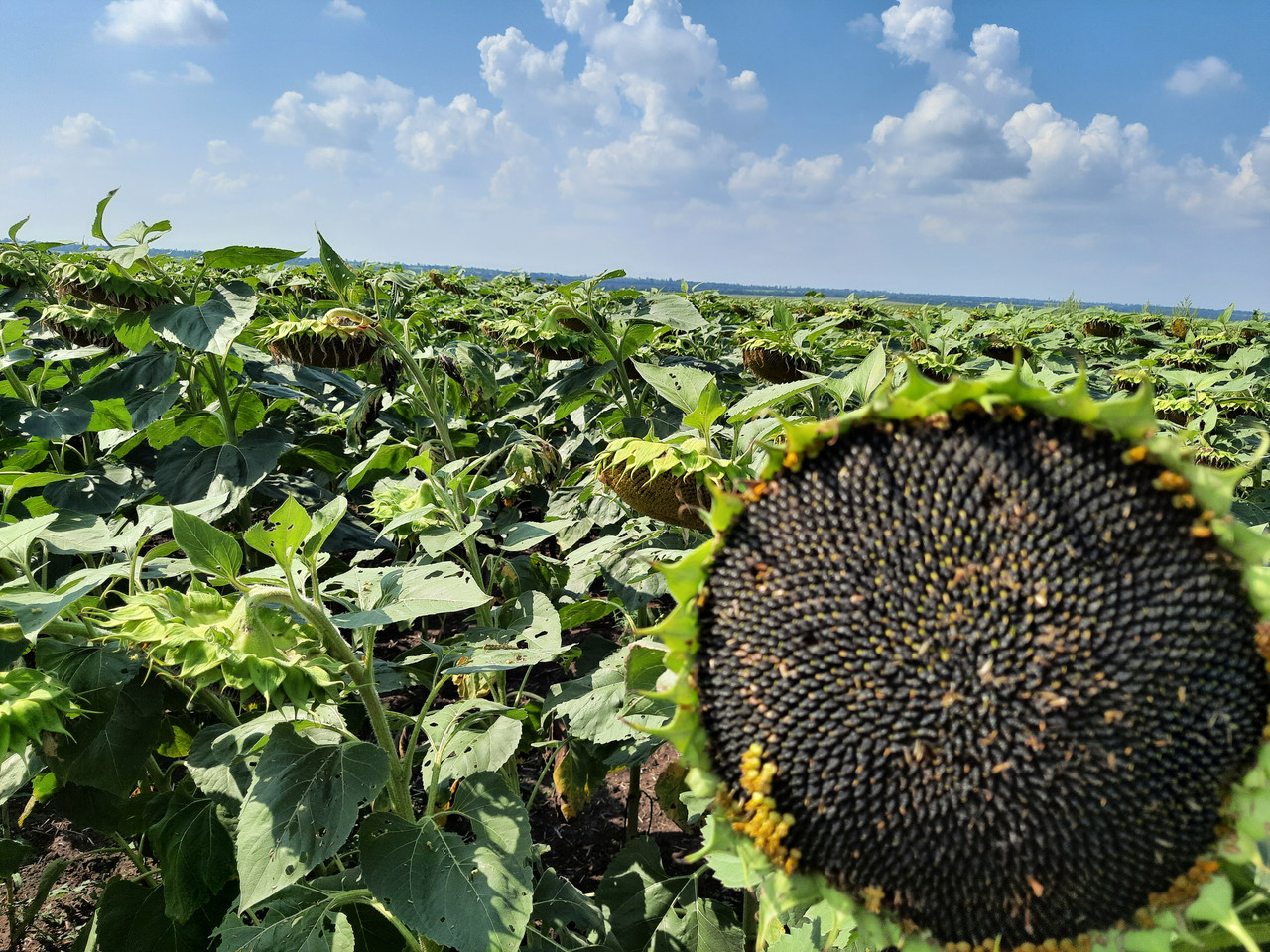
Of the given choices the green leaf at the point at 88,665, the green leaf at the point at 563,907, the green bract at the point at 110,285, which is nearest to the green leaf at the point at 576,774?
the green leaf at the point at 563,907

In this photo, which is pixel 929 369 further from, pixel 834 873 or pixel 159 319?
pixel 159 319

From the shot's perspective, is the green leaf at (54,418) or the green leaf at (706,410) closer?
the green leaf at (706,410)

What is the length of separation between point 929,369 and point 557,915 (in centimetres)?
274

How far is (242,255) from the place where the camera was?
327 centimetres

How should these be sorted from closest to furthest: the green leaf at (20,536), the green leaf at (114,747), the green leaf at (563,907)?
1. the green leaf at (20,536)
2. the green leaf at (114,747)
3. the green leaf at (563,907)

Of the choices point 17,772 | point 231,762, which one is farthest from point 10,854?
point 231,762

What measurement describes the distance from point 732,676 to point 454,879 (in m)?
1.21

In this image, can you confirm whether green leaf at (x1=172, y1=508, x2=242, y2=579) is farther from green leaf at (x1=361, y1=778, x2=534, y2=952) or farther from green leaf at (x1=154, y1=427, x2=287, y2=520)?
green leaf at (x1=154, y1=427, x2=287, y2=520)

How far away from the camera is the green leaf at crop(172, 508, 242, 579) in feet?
4.92

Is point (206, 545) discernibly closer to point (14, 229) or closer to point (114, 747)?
point (114, 747)

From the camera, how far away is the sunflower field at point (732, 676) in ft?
2.60

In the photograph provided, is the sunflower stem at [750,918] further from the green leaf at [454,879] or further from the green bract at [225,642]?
the green bract at [225,642]

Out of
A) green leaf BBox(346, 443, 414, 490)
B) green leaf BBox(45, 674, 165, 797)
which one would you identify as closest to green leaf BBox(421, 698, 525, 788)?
green leaf BBox(45, 674, 165, 797)

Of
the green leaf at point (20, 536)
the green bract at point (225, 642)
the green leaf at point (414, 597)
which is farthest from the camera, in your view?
the green leaf at point (20, 536)
